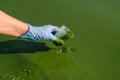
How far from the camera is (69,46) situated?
3045mm

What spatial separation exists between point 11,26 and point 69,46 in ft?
1.90

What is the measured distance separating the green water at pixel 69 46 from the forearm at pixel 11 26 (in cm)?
24

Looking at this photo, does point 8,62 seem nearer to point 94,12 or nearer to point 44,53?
point 44,53

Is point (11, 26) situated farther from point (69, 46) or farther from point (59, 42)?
point (69, 46)

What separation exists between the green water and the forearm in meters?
0.24

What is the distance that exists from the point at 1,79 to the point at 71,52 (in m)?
0.68

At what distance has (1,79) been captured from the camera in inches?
107

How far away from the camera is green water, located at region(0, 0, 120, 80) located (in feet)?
9.23

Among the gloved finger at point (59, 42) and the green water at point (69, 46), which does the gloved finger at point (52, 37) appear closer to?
the gloved finger at point (59, 42)

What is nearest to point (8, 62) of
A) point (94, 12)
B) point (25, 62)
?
point (25, 62)

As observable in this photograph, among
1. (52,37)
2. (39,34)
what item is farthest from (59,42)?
(39,34)

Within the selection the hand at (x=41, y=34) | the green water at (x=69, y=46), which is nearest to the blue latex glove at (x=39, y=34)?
the hand at (x=41, y=34)

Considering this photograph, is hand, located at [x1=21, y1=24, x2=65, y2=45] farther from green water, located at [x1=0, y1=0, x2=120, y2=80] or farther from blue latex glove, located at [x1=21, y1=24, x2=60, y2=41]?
green water, located at [x1=0, y1=0, x2=120, y2=80]

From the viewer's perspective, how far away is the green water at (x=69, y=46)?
2812mm
